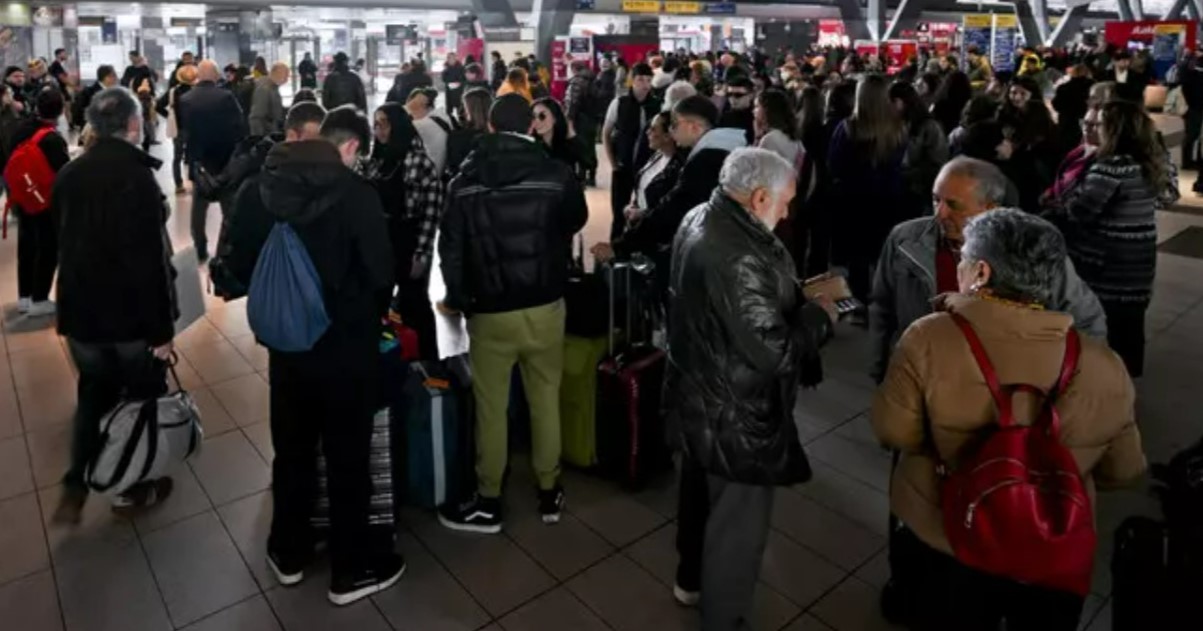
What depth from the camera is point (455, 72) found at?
38.5 ft

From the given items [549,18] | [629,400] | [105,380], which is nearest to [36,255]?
[105,380]

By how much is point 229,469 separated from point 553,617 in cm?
167

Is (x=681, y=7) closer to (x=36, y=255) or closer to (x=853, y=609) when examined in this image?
(x=36, y=255)

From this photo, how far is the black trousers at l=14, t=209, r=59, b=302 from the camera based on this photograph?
516cm

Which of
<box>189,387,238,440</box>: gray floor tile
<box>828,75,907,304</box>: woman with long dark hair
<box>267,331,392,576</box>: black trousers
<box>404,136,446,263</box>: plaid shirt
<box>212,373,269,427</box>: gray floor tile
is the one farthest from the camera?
<box>828,75,907,304</box>: woman with long dark hair

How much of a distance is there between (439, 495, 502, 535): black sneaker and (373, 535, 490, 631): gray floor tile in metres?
0.19

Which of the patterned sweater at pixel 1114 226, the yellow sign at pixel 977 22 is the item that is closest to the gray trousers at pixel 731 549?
the patterned sweater at pixel 1114 226

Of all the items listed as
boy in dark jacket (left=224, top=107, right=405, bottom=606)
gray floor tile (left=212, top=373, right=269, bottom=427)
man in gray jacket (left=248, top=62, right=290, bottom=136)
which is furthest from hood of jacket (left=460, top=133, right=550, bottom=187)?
man in gray jacket (left=248, top=62, right=290, bottom=136)

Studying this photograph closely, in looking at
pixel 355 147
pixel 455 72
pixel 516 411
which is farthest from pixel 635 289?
pixel 455 72

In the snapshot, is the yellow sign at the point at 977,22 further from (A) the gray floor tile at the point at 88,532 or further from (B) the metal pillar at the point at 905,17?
(A) the gray floor tile at the point at 88,532

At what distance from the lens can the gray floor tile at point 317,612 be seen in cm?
252

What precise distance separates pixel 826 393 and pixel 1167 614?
247 centimetres

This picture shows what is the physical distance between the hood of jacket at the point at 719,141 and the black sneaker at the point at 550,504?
4.79ft

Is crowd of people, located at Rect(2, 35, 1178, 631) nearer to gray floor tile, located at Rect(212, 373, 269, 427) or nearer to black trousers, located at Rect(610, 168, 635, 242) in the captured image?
gray floor tile, located at Rect(212, 373, 269, 427)
